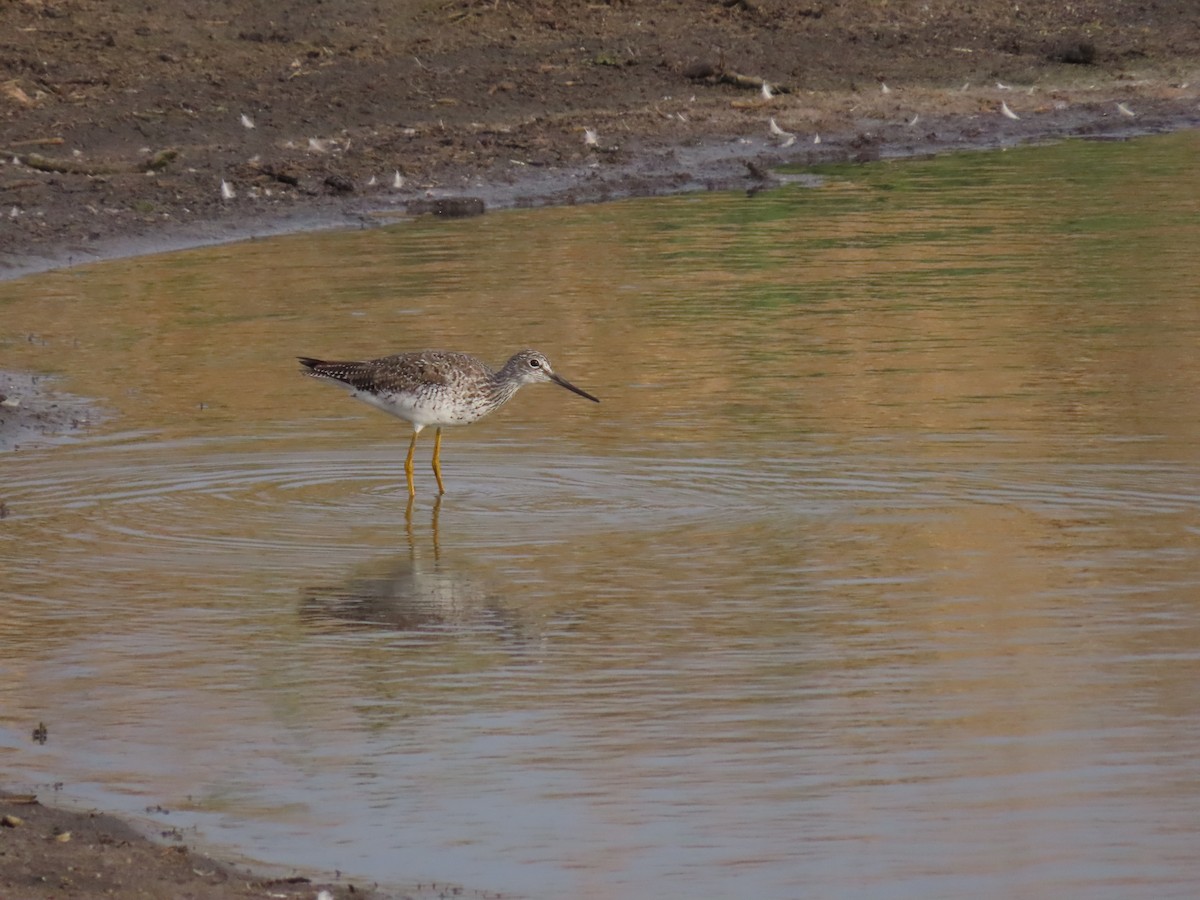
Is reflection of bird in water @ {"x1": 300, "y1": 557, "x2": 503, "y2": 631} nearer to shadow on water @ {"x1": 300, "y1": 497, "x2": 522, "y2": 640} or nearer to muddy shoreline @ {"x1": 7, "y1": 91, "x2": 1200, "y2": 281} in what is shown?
shadow on water @ {"x1": 300, "y1": 497, "x2": 522, "y2": 640}

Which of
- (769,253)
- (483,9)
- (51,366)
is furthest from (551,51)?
(51,366)

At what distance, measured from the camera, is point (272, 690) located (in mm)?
7531

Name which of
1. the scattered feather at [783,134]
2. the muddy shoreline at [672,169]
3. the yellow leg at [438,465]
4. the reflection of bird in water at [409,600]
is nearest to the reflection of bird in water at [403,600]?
the reflection of bird in water at [409,600]

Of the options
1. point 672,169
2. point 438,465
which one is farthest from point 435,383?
point 672,169

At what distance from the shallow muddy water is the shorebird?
350mm

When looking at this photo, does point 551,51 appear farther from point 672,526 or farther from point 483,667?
point 483,667

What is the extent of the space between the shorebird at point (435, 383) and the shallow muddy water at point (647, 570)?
350 mm

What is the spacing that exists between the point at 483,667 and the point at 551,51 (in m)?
15.6

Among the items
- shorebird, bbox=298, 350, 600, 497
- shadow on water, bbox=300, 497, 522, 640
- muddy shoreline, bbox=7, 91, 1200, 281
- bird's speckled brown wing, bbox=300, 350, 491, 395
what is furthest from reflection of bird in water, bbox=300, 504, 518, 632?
muddy shoreline, bbox=7, 91, 1200, 281

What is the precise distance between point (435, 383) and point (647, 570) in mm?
2351

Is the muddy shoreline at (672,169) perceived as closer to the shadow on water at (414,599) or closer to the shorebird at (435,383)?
the shorebird at (435,383)

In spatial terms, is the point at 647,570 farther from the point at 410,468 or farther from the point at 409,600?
the point at 410,468

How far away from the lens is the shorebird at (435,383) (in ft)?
36.0

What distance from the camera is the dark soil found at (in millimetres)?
18391
